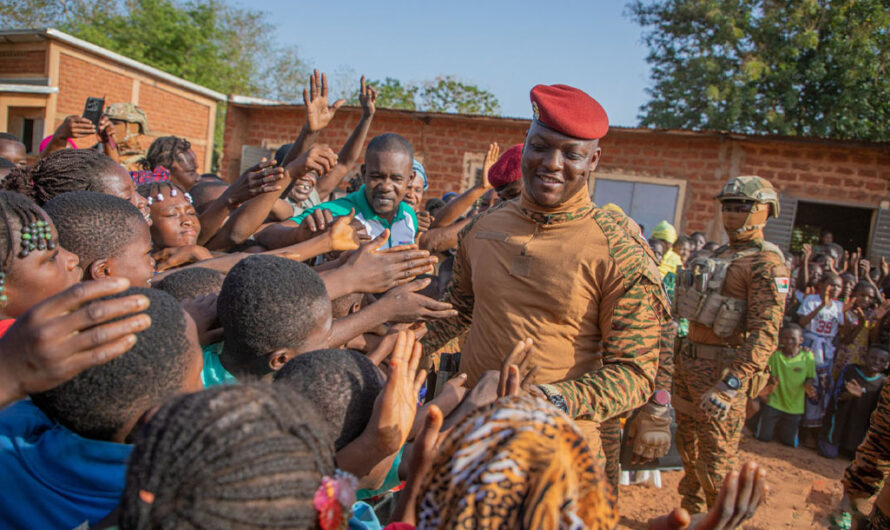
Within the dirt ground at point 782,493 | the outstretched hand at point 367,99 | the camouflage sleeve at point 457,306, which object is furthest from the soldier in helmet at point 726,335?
the outstretched hand at point 367,99

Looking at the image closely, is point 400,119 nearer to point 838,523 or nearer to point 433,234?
point 433,234

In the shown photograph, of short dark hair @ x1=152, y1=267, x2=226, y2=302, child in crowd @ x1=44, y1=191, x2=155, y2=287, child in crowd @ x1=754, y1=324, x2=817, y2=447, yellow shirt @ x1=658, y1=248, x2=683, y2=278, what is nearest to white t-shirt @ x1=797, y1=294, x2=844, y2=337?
child in crowd @ x1=754, y1=324, x2=817, y2=447

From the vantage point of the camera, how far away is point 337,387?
154 centimetres

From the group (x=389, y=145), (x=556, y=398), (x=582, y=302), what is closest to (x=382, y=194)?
(x=389, y=145)

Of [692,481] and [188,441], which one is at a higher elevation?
[188,441]

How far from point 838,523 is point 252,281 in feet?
13.5

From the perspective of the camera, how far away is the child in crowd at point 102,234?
217cm

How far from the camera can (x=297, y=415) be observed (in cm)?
113

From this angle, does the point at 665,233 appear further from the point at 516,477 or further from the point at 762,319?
the point at 516,477

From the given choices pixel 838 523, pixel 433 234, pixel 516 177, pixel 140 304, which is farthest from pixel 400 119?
pixel 140 304

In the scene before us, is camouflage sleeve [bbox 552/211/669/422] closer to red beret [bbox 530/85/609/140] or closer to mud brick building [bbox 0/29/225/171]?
red beret [bbox 530/85/609/140]

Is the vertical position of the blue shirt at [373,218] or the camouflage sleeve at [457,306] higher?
the blue shirt at [373,218]

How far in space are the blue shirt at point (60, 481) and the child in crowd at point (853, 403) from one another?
7.40 m

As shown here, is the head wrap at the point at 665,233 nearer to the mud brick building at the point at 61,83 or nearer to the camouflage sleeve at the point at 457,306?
the camouflage sleeve at the point at 457,306
